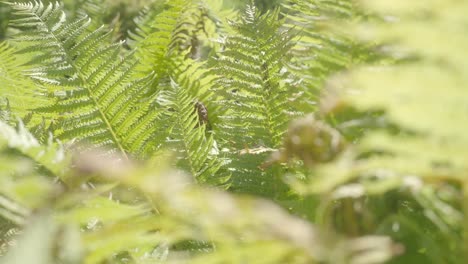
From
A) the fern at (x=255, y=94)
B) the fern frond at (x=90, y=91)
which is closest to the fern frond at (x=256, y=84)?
the fern at (x=255, y=94)

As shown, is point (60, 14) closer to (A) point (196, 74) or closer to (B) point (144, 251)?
(A) point (196, 74)

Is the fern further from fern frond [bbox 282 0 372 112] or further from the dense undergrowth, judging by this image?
fern frond [bbox 282 0 372 112]

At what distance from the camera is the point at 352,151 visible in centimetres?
51

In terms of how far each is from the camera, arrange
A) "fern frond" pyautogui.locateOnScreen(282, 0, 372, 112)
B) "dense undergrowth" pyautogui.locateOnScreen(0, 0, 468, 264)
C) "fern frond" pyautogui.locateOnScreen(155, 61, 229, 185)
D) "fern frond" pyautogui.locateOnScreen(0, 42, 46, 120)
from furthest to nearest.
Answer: "fern frond" pyautogui.locateOnScreen(0, 42, 46, 120) < "fern frond" pyautogui.locateOnScreen(155, 61, 229, 185) < "fern frond" pyautogui.locateOnScreen(282, 0, 372, 112) < "dense undergrowth" pyautogui.locateOnScreen(0, 0, 468, 264)

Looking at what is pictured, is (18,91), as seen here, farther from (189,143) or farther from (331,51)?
(331,51)

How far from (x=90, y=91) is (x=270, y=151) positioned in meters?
0.30

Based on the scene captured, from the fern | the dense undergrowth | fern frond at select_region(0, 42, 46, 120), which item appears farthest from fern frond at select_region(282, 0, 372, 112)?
fern frond at select_region(0, 42, 46, 120)

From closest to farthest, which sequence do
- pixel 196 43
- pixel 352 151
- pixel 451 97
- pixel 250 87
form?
1. pixel 451 97
2. pixel 352 151
3. pixel 250 87
4. pixel 196 43

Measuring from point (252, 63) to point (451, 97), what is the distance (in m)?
0.62

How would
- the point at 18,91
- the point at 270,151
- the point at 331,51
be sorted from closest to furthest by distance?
1. the point at 331,51
2. the point at 270,151
3. the point at 18,91

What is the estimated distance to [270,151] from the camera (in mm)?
946

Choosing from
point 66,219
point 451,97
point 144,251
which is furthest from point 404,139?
point 144,251

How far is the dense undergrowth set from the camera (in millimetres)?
407

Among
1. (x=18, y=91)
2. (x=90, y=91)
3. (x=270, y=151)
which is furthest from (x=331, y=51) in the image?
(x=18, y=91)
